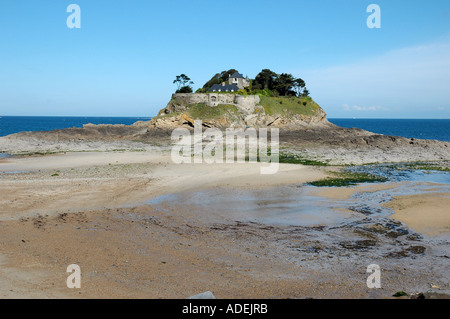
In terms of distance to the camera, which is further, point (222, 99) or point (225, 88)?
point (225, 88)

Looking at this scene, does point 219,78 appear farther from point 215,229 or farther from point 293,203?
point 215,229

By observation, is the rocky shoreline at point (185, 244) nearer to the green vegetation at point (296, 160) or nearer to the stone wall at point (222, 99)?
the green vegetation at point (296, 160)

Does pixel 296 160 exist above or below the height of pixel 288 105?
below

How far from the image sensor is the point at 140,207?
14383mm

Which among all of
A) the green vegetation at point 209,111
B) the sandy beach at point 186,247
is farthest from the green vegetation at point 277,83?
the sandy beach at point 186,247

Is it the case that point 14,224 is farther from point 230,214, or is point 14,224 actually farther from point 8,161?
point 8,161

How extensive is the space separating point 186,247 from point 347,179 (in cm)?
1359

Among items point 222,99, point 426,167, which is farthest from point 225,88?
point 426,167

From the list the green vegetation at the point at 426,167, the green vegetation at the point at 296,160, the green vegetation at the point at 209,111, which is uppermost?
the green vegetation at the point at 209,111

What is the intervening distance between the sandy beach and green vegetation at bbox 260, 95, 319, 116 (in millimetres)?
37376

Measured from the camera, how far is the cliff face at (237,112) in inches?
1925

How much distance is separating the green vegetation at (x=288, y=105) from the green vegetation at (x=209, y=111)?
6.19 meters

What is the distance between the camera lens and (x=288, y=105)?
5731cm
